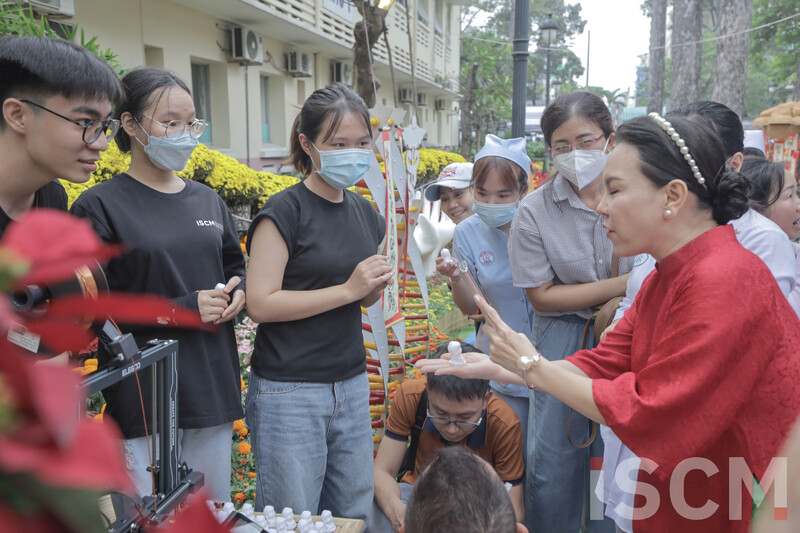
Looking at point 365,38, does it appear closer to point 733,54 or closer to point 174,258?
point 174,258

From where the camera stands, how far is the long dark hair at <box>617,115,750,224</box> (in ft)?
4.86

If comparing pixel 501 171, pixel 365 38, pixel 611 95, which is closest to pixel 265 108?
pixel 365 38

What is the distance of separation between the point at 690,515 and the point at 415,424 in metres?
1.44

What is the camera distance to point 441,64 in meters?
25.2

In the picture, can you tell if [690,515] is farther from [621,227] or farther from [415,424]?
[415,424]

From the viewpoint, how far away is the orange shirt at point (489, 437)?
2691 mm

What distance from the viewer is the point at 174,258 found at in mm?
1960

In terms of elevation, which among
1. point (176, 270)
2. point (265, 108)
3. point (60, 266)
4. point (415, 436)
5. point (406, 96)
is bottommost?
point (415, 436)

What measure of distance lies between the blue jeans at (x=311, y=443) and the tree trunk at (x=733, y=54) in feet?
43.6

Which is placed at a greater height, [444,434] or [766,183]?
[766,183]

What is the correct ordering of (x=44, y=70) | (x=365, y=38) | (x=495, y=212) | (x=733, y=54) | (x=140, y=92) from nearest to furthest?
(x=44, y=70) < (x=140, y=92) < (x=495, y=212) < (x=365, y=38) < (x=733, y=54)

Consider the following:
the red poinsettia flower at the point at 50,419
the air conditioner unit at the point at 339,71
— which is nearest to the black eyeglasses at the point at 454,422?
the red poinsettia flower at the point at 50,419

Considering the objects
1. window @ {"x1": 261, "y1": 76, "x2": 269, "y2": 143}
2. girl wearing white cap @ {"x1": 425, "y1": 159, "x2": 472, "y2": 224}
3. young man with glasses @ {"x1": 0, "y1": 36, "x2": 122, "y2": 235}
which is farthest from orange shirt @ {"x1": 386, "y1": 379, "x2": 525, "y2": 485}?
window @ {"x1": 261, "y1": 76, "x2": 269, "y2": 143}

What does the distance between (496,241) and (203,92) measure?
8.50 meters
